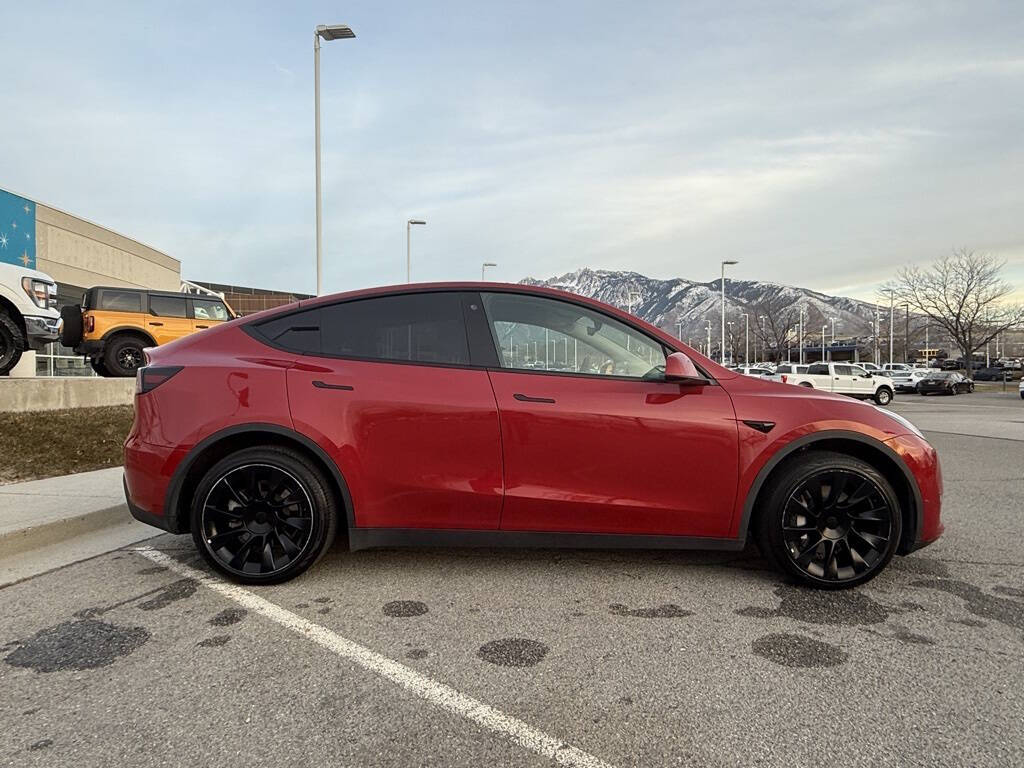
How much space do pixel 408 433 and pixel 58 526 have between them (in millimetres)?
3025

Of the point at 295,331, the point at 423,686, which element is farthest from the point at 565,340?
the point at 423,686

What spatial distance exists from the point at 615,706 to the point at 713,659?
23.1 inches

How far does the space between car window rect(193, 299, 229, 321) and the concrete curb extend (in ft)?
33.2

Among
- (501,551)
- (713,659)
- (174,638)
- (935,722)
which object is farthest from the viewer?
(501,551)

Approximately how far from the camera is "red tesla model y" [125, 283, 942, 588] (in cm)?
321

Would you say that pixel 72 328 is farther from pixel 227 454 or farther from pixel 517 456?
pixel 517 456

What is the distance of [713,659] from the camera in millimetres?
2518

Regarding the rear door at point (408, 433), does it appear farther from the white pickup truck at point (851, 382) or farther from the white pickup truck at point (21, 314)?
the white pickup truck at point (851, 382)

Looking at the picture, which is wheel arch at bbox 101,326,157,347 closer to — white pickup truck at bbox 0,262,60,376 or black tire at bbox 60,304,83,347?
black tire at bbox 60,304,83,347

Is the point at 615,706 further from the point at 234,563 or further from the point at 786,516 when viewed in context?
the point at 234,563

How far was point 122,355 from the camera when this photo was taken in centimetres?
1237

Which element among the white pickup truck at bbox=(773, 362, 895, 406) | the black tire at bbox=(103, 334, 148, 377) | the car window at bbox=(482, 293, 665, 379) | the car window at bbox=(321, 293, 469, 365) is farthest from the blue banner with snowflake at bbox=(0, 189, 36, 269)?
the white pickup truck at bbox=(773, 362, 895, 406)

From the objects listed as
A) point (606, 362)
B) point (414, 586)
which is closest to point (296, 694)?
point (414, 586)

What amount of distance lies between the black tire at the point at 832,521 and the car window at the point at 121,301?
1351 cm
